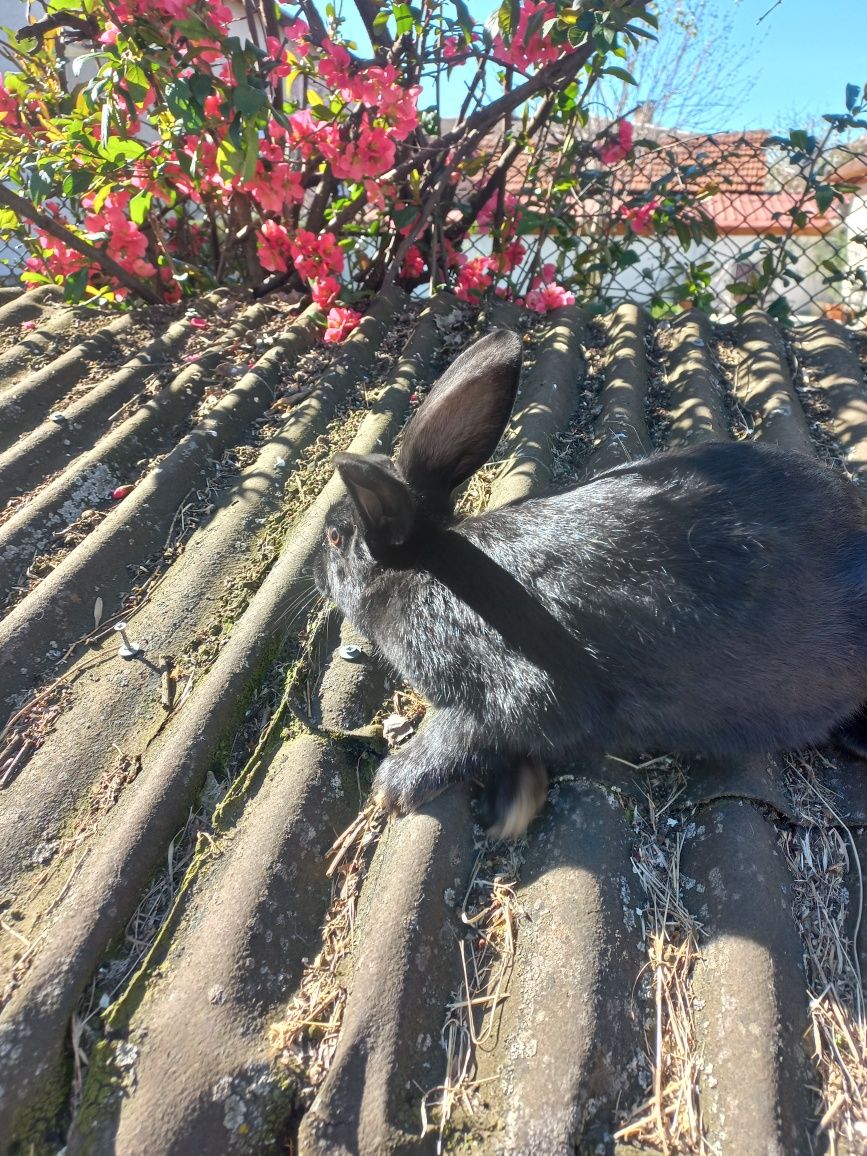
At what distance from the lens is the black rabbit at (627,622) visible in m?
1.87

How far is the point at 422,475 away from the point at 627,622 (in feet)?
2.34

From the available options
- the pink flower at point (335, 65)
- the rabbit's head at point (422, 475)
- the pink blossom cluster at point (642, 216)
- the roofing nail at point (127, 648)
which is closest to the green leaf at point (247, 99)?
the pink flower at point (335, 65)

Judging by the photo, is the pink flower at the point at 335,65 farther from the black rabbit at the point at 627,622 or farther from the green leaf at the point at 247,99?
the black rabbit at the point at 627,622

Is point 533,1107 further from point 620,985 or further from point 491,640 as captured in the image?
point 491,640

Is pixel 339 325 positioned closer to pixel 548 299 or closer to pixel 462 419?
pixel 548 299

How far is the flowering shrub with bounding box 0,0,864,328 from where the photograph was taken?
2.95m

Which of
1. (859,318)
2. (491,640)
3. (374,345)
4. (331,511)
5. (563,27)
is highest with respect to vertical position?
(563,27)

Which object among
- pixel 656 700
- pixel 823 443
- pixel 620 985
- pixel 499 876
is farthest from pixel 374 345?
pixel 620 985

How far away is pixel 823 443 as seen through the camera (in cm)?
300

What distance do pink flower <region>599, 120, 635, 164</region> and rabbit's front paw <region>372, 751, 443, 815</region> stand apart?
140 inches

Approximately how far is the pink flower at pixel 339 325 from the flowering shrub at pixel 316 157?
0.01 m

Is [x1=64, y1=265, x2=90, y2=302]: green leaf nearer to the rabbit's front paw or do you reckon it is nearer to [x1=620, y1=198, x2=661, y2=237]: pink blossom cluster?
[x1=620, y1=198, x2=661, y2=237]: pink blossom cluster

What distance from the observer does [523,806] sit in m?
1.76

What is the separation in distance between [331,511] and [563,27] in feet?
7.49
